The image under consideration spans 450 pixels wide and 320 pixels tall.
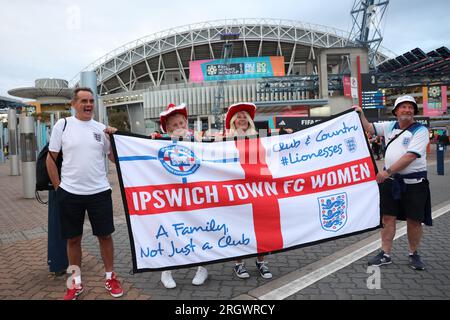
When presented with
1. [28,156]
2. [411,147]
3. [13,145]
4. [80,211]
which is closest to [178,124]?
[80,211]

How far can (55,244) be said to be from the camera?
12.6 ft

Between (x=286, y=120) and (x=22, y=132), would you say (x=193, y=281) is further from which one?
(x=286, y=120)

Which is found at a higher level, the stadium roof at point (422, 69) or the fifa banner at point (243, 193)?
the stadium roof at point (422, 69)

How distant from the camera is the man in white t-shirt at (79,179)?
3.18 metres

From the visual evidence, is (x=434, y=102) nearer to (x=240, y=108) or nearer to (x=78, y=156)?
(x=240, y=108)

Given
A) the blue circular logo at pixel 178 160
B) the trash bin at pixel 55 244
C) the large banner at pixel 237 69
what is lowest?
the trash bin at pixel 55 244

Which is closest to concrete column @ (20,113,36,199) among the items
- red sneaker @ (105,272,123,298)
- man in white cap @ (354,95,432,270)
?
red sneaker @ (105,272,123,298)

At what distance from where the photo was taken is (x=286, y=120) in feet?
53.2

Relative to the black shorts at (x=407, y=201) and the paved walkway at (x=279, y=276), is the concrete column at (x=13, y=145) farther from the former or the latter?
the black shorts at (x=407, y=201)

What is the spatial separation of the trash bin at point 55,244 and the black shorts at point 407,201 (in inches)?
141

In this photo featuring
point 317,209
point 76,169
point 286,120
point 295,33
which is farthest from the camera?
point 295,33

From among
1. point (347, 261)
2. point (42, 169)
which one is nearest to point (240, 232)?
point (347, 261)

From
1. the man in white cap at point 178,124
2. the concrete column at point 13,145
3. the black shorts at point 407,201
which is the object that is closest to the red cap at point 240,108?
the man in white cap at point 178,124

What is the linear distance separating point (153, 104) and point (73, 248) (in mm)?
61643
